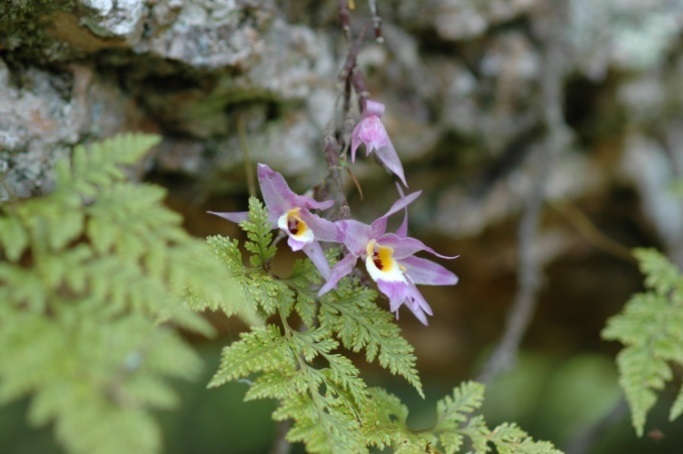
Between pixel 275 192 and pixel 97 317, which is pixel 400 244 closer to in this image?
pixel 275 192

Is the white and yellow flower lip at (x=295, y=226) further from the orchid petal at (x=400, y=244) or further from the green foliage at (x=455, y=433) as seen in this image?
the green foliage at (x=455, y=433)

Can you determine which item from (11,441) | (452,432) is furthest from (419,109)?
(11,441)

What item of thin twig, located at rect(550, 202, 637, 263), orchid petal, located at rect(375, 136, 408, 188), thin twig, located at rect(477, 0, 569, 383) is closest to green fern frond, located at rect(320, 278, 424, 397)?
orchid petal, located at rect(375, 136, 408, 188)

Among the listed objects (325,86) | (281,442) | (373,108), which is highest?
(373,108)

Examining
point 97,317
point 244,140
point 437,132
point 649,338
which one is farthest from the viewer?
point 437,132

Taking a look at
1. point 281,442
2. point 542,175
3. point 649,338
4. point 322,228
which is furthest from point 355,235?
point 542,175

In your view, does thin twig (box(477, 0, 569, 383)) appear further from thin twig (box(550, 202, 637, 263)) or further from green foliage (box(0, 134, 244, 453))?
green foliage (box(0, 134, 244, 453))

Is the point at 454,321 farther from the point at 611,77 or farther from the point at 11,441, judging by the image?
the point at 11,441
